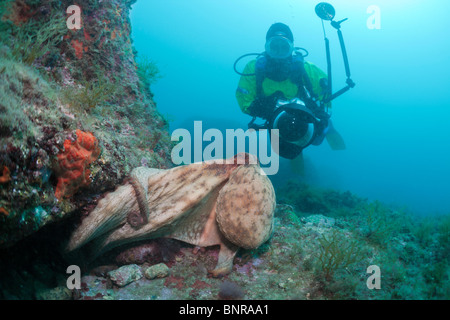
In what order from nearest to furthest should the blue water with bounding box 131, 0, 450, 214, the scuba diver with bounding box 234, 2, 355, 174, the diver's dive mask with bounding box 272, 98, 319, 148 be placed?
the diver's dive mask with bounding box 272, 98, 319, 148
the scuba diver with bounding box 234, 2, 355, 174
the blue water with bounding box 131, 0, 450, 214

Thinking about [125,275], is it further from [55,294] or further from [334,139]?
[334,139]

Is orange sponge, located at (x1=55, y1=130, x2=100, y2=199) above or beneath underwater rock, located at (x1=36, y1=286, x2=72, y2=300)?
above

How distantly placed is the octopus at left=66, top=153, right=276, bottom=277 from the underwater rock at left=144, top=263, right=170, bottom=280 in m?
0.42

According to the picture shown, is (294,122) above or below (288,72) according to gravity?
below

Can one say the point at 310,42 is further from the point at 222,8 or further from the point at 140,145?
the point at 140,145

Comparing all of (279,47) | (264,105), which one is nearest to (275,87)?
(264,105)

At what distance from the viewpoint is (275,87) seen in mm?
8359

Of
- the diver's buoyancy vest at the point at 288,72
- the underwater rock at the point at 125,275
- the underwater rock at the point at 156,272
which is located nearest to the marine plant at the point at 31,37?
the underwater rock at the point at 125,275

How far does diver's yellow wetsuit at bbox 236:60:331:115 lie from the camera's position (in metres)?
8.29

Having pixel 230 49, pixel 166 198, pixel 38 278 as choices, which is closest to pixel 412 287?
pixel 166 198

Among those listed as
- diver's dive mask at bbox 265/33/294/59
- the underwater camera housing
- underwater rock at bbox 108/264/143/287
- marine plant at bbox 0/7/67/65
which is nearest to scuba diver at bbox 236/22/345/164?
diver's dive mask at bbox 265/33/294/59

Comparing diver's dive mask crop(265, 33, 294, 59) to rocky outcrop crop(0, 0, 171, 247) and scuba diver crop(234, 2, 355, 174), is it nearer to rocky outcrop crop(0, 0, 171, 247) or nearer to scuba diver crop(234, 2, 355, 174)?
scuba diver crop(234, 2, 355, 174)

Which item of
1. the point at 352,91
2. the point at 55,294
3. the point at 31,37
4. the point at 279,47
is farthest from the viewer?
the point at 352,91

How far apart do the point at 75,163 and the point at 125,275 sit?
162cm
